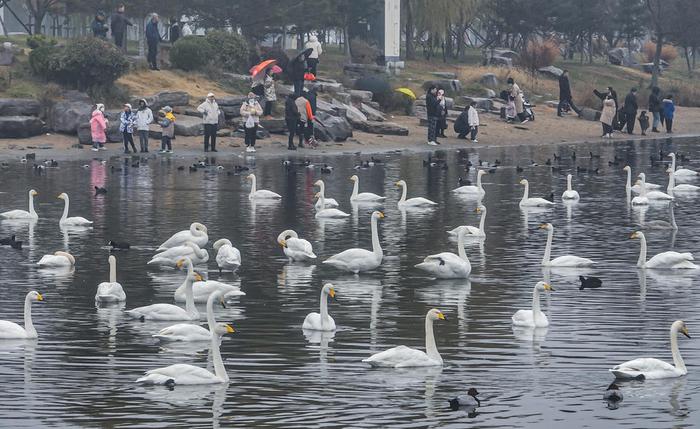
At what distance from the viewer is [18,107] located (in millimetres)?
53562

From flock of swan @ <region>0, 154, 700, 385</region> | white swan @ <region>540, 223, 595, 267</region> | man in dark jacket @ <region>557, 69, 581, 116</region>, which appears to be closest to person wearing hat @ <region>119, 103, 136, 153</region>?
flock of swan @ <region>0, 154, 700, 385</region>

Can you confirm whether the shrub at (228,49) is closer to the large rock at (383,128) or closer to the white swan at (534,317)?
the large rock at (383,128)

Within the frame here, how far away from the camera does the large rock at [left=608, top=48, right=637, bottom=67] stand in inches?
3797

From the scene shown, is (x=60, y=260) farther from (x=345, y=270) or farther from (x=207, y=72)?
(x=207, y=72)

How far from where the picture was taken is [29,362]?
19422 mm

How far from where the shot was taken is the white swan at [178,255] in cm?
2714

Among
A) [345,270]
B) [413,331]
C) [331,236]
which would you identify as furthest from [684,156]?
[413,331]

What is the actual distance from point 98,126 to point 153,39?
8.00m

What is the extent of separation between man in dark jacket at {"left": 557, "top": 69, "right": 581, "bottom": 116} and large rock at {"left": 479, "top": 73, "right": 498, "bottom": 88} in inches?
195

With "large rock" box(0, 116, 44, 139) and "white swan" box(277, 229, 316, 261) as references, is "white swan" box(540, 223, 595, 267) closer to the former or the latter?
"white swan" box(277, 229, 316, 261)

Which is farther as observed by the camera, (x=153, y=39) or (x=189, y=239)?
(x=153, y=39)

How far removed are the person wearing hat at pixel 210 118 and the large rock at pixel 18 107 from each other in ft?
21.0

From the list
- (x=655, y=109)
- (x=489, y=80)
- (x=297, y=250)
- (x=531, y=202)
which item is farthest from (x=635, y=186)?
(x=489, y=80)

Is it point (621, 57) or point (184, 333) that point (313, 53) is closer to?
point (621, 57)
